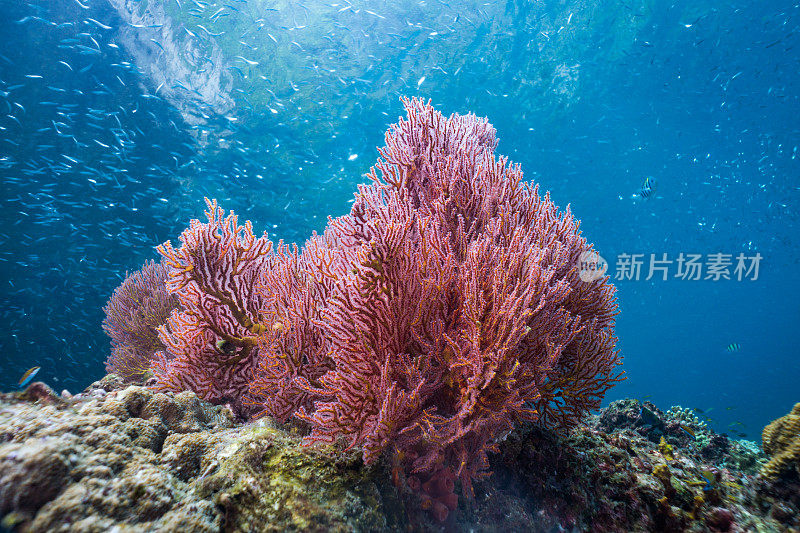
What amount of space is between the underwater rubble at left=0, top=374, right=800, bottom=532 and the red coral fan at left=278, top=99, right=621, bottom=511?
28 centimetres

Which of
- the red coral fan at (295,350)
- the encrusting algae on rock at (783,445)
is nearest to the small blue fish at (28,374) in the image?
the red coral fan at (295,350)

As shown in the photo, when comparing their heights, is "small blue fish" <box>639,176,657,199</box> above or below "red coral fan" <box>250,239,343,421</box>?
above

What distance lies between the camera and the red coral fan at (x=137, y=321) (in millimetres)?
6051

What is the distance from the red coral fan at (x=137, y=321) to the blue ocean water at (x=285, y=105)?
9204mm

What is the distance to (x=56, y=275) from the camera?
17.6m

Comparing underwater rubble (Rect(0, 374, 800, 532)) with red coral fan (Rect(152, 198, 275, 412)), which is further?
red coral fan (Rect(152, 198, 275, 412))

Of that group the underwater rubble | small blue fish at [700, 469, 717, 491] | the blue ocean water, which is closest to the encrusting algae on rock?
the underwater rubble

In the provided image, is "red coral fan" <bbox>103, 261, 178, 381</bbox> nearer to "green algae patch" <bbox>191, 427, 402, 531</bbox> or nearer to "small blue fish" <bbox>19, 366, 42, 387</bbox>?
"small blue fish" <bbox>19, 366, 42, 387</bbox>

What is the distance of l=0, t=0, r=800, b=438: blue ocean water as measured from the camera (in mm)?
14195

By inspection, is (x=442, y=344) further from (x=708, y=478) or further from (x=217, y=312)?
(x=708, y=478)

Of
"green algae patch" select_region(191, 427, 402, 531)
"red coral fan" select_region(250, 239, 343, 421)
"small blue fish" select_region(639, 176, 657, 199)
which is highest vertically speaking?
"small blue fish" select_region(639, 176, 657, 199)

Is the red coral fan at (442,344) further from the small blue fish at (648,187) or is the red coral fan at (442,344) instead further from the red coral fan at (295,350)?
the small blue fish at (648,187)

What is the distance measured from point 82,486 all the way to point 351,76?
20669 millimetres

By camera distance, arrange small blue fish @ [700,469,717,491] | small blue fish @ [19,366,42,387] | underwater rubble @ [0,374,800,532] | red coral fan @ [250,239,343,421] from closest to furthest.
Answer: underwater rubble @ [0,374,800,532] → small blue fish @ [700,469,717,491] → red coral fan @ [250,239,343,421] → small blue fish @ [19,366,42,387]
